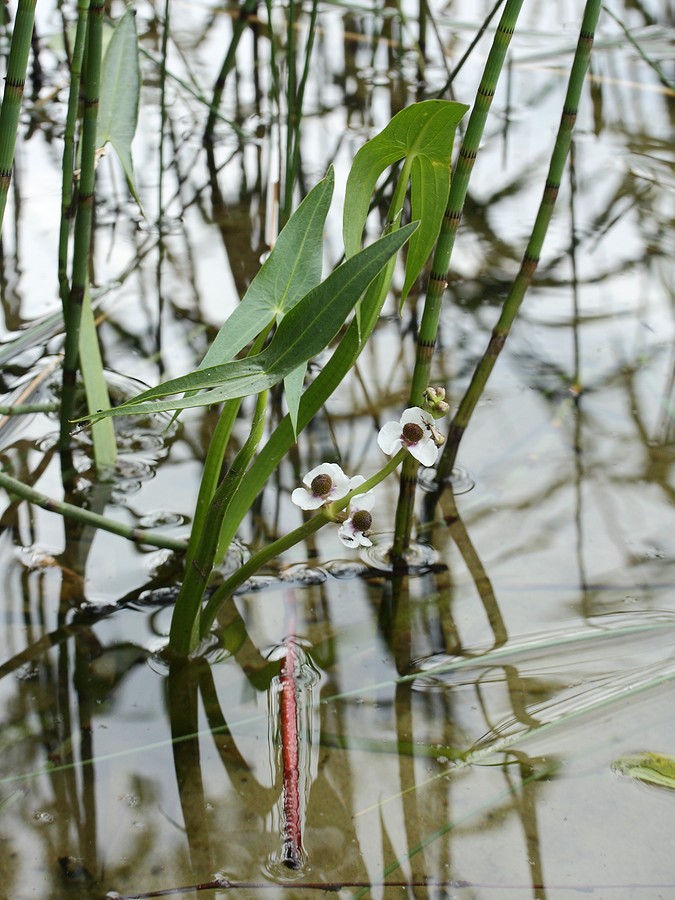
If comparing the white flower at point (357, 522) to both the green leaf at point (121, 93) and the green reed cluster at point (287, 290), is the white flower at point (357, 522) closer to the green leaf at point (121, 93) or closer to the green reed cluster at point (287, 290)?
the green reed cluster at point (287, 290)

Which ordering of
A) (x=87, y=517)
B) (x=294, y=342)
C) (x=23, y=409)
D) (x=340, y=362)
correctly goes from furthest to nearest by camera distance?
1. (x=23, y=409)
2. (x=87, y=517)
3. (x=340, y=362)
4. (x=294, y=342)

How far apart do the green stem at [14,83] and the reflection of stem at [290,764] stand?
0.57m

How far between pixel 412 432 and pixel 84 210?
2.13 ft

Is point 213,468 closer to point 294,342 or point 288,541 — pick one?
point 288,541

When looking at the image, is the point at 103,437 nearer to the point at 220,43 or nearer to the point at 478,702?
the point at 478,702

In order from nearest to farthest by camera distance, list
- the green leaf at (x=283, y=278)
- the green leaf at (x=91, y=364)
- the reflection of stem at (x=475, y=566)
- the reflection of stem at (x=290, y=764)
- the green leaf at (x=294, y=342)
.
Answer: the green leaf at (x=294, y=342) < the green leaf at (x=283, y=278) < the reflection of stem at (x=290, y=764) < the reflection of stem at (x=475, y=566) < the green leaf at (x=91, y=364)

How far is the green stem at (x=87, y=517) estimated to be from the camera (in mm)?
1069

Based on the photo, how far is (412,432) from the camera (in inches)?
30.7

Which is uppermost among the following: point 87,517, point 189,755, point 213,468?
point 213,468

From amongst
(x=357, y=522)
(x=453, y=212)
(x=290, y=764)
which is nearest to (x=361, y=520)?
(x=357, y=522)

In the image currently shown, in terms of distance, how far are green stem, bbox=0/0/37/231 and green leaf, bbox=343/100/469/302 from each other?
31 cm

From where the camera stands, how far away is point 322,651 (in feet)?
3.70

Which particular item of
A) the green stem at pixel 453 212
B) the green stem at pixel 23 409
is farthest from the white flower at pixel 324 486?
the green stem at pixel 23 409

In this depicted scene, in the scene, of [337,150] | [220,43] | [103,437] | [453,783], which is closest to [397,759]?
[453,783]
